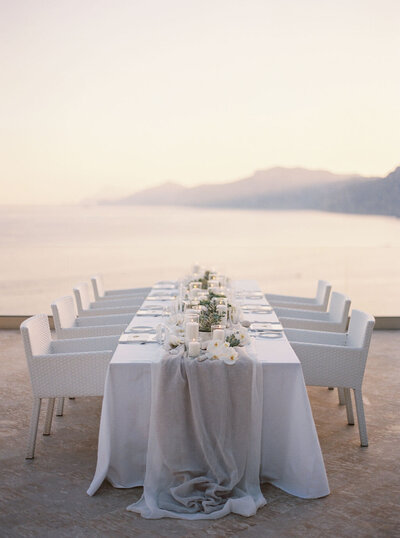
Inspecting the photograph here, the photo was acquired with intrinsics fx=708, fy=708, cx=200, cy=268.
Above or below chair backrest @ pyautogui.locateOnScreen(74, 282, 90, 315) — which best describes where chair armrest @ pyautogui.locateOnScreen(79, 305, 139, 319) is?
below

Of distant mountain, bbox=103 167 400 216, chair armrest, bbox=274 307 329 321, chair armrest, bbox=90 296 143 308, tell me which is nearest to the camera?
chair armrest, bbox=274 307 329 321

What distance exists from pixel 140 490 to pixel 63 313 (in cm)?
170

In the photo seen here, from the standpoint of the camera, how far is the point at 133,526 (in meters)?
3.13

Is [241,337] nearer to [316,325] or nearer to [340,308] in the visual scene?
[316,325]

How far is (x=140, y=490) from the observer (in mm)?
3486

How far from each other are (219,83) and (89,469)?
5.22m

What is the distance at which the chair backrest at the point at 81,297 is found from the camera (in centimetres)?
550

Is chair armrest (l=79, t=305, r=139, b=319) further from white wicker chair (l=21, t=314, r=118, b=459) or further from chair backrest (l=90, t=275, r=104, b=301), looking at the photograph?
white wicker chair (l=21, t=314, r=118, b=459)

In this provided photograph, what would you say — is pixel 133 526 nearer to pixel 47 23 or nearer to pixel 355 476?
pixel 355 476

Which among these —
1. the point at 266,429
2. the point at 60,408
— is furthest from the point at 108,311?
the point at 266,429

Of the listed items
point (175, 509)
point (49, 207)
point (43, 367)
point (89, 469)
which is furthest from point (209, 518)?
point (49, 207)

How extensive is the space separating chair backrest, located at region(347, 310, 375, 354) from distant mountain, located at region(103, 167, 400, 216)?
400cm

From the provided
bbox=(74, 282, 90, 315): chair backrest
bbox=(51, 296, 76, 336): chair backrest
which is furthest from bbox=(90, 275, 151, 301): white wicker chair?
bbox=(51, 296, 76, 336): chair backrest

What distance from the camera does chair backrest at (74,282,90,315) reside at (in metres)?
5.50
